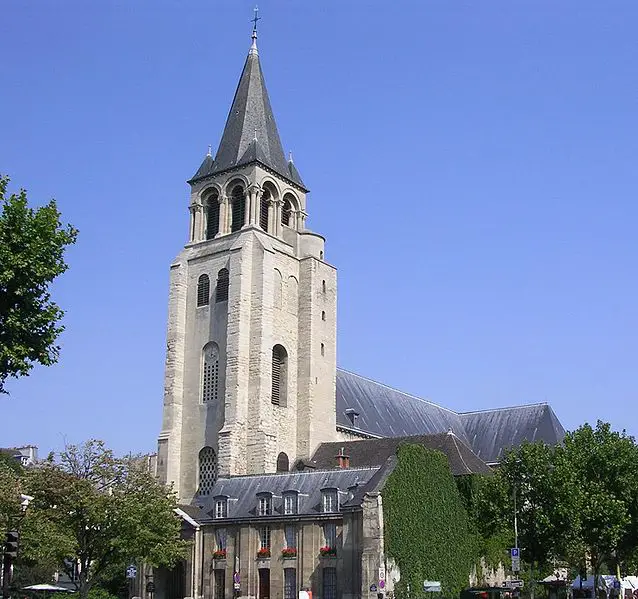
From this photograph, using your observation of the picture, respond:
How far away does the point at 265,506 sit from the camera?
48000mm

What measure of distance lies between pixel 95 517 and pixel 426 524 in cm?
1447

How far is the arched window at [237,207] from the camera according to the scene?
6431 centimetres

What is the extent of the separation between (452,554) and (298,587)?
714 cm

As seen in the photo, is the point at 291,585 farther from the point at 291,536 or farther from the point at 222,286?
the point at 222,286

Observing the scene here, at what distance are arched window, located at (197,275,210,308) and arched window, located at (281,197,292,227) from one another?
6.68 meters

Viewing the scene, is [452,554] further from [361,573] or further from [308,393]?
[308,393]

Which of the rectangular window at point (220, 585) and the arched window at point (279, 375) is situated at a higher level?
the arched window at point (279, 375)

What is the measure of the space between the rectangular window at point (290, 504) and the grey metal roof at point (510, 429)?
25.0 m

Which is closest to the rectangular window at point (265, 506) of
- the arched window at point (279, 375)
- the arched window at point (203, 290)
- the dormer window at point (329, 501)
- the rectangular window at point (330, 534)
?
the dormer window at point (329, 501)

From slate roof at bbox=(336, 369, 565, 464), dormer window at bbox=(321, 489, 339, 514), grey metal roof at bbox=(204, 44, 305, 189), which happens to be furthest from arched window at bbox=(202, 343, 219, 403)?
dormer window at bbox=(321, 489, 339, 514)

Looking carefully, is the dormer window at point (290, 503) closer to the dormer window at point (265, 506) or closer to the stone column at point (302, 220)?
the dormer window at point (265, 506)

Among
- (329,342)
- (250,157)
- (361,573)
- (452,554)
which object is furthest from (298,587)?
(250,157)

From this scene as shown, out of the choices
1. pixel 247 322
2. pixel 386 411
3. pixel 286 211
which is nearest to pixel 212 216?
pixel 286 211

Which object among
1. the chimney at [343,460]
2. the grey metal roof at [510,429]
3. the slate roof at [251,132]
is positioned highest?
the slate roof at [251,132]
